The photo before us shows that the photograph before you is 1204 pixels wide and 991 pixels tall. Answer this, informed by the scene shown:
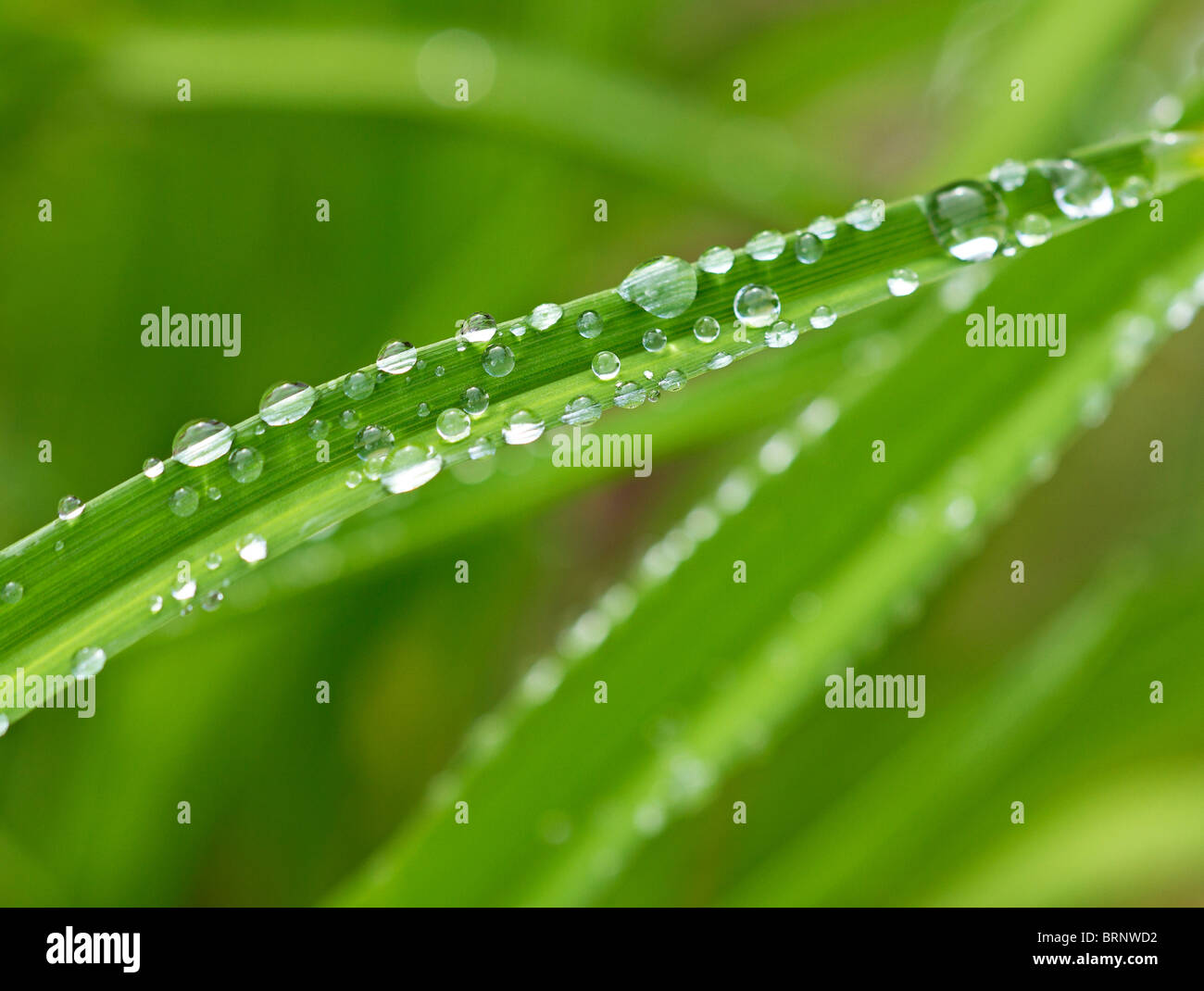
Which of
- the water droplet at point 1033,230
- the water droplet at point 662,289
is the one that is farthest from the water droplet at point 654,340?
the water droplet at point 1033,230

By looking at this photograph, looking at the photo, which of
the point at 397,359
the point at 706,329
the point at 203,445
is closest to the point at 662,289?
the point at 706,329

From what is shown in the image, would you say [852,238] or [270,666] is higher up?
[852,238]

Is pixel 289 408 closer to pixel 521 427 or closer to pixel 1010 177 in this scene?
pixel 521 427

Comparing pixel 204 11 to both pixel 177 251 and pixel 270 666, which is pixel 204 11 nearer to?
Answer: pixel 177 251

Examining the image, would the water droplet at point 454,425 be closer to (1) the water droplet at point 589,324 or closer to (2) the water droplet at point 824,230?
(1) the water droplet at point 589,324

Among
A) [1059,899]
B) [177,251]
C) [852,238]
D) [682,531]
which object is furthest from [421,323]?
[1059,899]

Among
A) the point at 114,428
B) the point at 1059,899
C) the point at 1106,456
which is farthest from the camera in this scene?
the point at 1106,456
